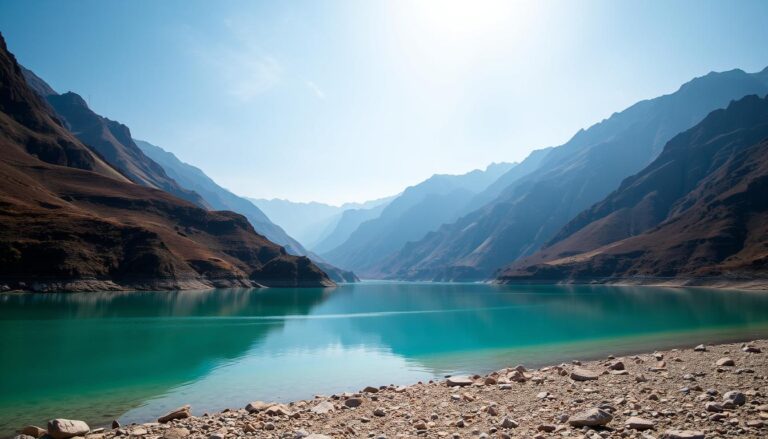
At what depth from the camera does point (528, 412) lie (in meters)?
13.6

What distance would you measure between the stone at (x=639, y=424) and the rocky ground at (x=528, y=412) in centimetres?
2

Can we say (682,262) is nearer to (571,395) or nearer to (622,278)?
(622,278)

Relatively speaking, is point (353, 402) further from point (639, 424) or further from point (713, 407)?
point (713, 407)

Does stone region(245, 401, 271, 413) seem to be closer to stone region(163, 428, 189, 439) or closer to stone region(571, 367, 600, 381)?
stone region(163, 428, 189, 439)

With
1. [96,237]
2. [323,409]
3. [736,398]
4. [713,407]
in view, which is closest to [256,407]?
[323,409]

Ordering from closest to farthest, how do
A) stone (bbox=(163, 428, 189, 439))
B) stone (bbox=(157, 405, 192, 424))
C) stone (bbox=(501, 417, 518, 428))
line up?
stone (bbox=(501, 417, 518, 428)) < stone (bbox=(163, 428, 189, 439)) < stone (bbox=(157, 405, 192, 424))

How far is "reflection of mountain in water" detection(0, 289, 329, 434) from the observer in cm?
1953

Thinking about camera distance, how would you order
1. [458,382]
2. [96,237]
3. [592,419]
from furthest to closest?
1. [96,237]
2. [458,382]
3. [592,419]

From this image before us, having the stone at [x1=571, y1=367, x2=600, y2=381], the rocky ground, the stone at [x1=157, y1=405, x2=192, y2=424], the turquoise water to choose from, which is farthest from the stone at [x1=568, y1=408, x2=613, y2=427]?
the turquoise water

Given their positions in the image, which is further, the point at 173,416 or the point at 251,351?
the point at 251,351

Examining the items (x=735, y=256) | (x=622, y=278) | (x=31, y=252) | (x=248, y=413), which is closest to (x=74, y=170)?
(x=31, y=252)

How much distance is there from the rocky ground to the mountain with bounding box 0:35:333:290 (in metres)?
109

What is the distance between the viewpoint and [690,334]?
134 ft

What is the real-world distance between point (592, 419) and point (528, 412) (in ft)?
9.29
